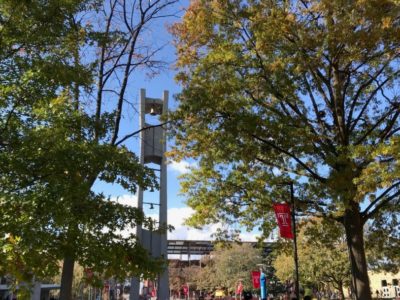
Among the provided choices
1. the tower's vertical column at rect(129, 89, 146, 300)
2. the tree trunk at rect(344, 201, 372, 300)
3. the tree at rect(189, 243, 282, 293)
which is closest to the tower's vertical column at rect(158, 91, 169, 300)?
the tower's vertical column at rect(129, 89, 146, 300)

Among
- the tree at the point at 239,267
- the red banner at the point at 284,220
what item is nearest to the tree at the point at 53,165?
the red banner at the point at 284,220

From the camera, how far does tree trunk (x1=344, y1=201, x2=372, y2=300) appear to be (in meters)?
14.6

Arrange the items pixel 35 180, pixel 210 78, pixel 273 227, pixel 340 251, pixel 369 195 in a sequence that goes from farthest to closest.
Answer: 1. pixel 340 251
2. pixel 273 227
3. pixel 210 78
4. pixel 369 195
5. pixel 35 180

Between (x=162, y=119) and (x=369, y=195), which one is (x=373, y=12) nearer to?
(x=369, y=195)

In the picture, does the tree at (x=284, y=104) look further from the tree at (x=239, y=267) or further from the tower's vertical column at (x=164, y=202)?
the tree at (x=239, y=267)

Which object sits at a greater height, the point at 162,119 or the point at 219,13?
the point at 219,13

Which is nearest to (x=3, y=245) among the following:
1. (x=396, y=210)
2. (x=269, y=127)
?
(x=269, y=127)

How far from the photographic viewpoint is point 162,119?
54.3 feet

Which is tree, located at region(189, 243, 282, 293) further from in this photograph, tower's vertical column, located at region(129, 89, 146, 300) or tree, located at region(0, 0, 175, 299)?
tree, located at region(0, 0, 175, 299)

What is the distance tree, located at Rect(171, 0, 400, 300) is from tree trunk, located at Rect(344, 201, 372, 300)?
33mm

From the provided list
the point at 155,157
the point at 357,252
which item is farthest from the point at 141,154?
the point at 357,252

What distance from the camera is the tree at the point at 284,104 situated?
45.7 feet

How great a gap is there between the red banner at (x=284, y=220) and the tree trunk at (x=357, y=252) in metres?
1.91

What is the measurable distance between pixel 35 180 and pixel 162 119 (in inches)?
337
